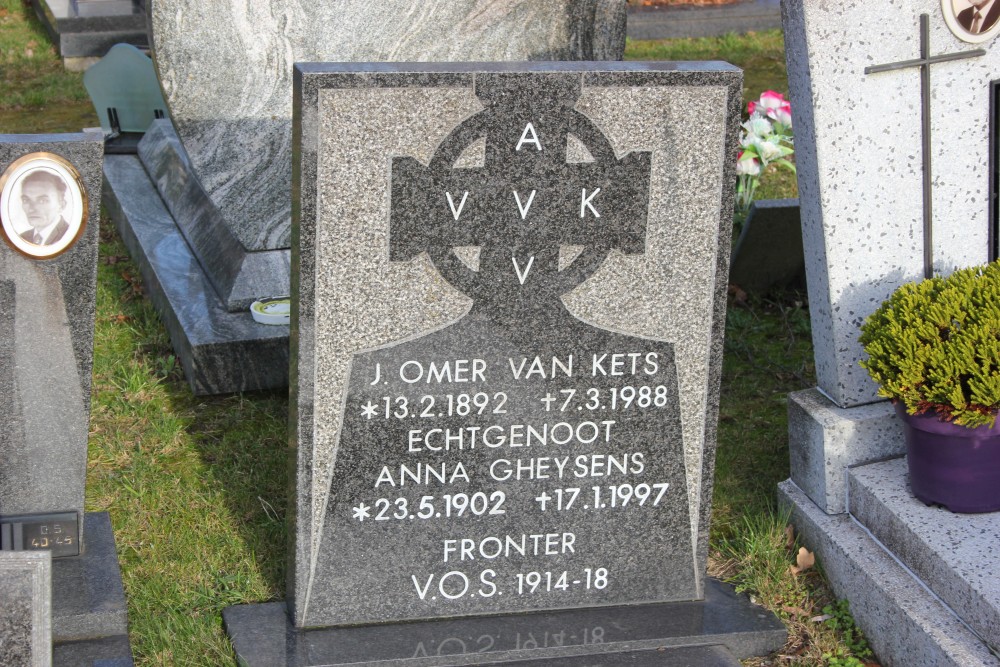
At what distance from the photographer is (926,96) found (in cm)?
332

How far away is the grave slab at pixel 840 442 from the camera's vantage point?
333cm

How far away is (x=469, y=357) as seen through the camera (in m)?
2.87

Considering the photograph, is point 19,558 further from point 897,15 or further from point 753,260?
point 753,260

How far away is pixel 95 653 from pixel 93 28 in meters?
7.03

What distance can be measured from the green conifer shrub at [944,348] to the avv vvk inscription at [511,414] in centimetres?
55

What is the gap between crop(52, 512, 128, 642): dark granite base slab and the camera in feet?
9.21

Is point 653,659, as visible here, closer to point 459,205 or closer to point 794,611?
point 794,611

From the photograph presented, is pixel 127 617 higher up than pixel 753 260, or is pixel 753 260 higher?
pixel 753 260

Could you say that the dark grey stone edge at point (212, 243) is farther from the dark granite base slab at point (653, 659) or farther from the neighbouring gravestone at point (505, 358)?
the dark granite base slab at point (653, 659)

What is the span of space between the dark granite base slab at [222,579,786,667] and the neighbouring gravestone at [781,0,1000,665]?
0.38 meters

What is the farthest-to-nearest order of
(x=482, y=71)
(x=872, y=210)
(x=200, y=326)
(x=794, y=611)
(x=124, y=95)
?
1. (x=124, y=95)
2. (x=200, y=326)
3. (x=872, y=210)
4. (x=794, y=611)
5. (x=482, y=71)

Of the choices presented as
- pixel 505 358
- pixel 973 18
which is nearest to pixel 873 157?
pixel 973 18

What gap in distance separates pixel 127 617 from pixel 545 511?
3.42 ft

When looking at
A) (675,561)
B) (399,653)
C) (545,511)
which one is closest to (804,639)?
(675,561)
